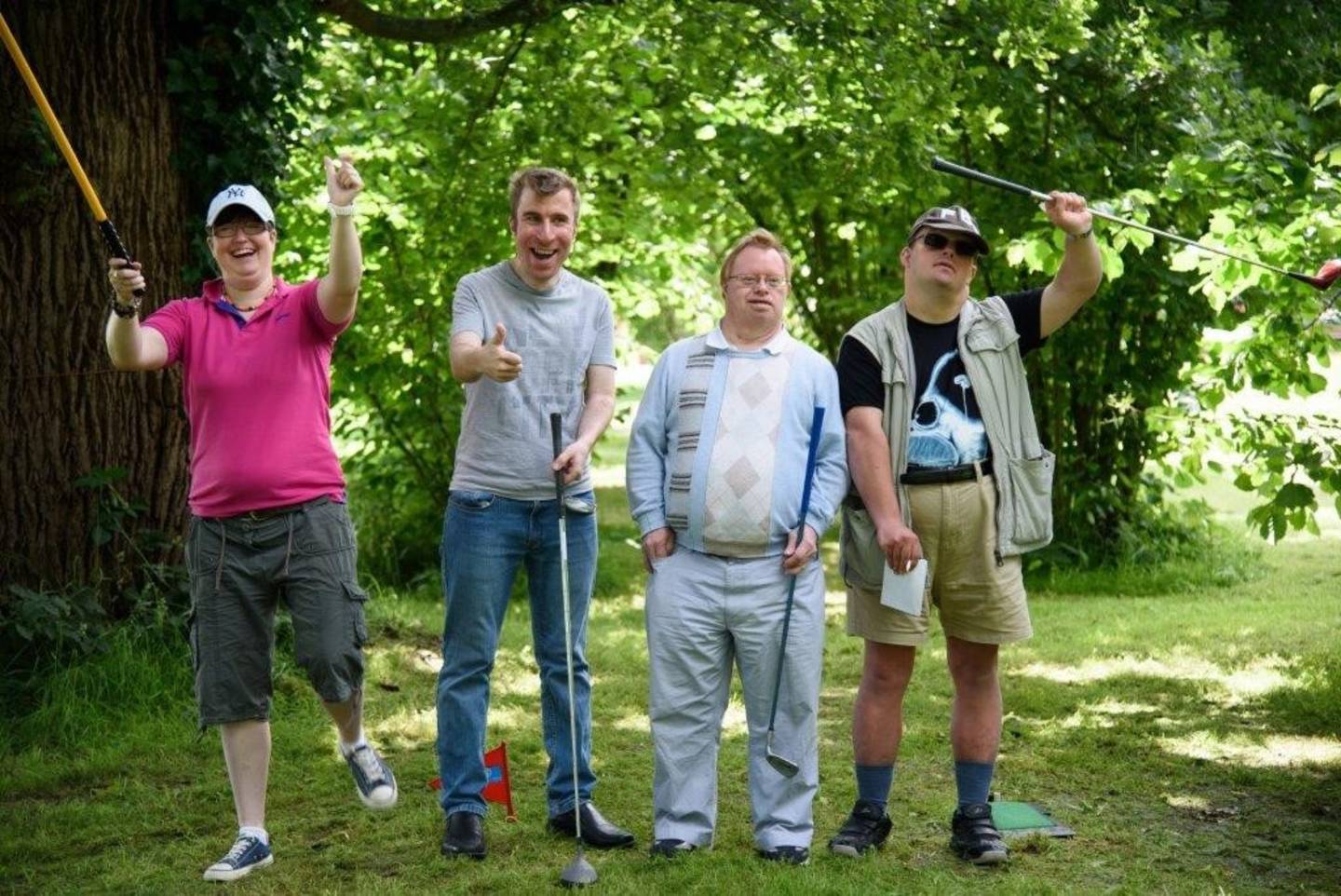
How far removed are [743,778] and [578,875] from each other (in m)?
1.28

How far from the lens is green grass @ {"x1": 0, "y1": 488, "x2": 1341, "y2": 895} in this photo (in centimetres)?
415

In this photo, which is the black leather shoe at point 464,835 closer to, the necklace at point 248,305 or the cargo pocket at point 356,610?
the cargo pocket at point 356,610

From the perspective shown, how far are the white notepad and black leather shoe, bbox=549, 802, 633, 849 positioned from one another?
38.3 inches

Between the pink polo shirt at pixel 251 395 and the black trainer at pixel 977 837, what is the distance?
6.27 ft

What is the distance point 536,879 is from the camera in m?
4.05

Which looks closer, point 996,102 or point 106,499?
point 106,499

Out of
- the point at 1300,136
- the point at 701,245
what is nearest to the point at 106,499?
the point at 1300,136

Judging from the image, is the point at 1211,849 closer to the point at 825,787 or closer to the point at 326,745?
the point at 825,787

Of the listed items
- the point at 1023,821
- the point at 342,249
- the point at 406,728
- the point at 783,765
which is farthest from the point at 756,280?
the point at 406,728

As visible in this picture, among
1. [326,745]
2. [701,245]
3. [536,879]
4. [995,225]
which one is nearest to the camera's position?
[536,879]

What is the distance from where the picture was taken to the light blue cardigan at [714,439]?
4.14 metres

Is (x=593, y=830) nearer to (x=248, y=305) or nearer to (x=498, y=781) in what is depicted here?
(x=498, y=781)

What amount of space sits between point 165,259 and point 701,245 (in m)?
7.05

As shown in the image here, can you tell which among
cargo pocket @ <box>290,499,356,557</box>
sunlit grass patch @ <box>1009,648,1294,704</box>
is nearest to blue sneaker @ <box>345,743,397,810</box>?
cargo pocket @ <box>290,499,356,557</box>
